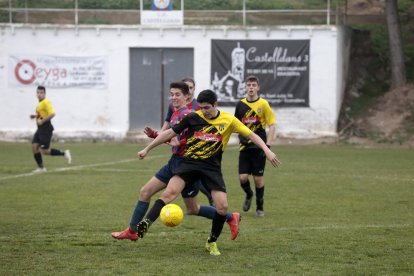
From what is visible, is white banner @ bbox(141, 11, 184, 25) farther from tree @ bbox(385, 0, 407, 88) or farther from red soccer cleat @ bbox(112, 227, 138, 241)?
red soccer cleat @ bbox(112, 227, 138, 241)

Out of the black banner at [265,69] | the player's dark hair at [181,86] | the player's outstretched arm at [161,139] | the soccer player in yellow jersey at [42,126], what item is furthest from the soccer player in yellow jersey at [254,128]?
the black banner at [265,69]

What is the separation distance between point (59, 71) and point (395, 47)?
1209cm

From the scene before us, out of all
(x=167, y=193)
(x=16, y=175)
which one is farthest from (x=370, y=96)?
(x=167, y=193)

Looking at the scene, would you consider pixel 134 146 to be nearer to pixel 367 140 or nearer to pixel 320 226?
pixel 367 140

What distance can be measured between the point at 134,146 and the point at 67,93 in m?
3.89

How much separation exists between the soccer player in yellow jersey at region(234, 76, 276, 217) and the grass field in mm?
462

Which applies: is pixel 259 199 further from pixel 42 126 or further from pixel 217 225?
pixel 42 126

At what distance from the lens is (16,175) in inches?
757

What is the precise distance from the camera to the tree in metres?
32.1

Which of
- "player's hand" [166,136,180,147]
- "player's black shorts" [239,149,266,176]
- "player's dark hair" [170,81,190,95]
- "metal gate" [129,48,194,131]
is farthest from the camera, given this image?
"metal gate" [129,48,194,131]

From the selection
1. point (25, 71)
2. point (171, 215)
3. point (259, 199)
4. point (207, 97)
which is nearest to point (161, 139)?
point (207, 97)

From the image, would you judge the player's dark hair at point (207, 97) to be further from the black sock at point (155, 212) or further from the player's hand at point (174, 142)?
the black sock at point (155, 212)

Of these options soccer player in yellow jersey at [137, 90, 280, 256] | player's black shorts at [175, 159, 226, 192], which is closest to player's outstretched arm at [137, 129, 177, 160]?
soccer player in yellow jersey at [137, 90, 280, 256]

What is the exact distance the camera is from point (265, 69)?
103 feet
